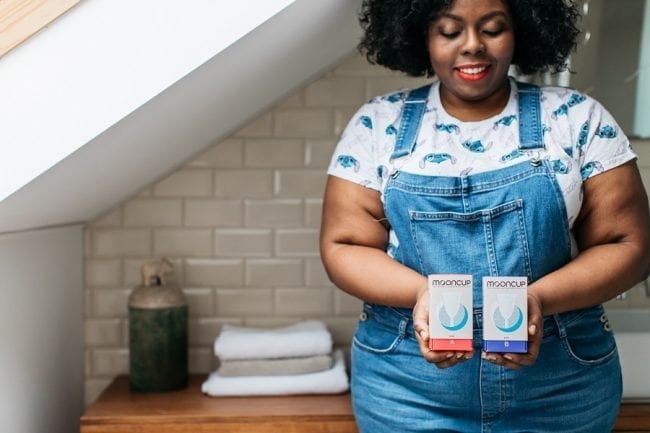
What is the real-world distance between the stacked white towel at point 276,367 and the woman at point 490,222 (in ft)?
1.46

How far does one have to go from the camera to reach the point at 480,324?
1682 millimetres

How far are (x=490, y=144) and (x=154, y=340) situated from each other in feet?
3.58

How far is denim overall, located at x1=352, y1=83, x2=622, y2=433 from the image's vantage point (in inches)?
66.7

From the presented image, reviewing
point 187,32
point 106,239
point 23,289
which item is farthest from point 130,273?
point 187,32

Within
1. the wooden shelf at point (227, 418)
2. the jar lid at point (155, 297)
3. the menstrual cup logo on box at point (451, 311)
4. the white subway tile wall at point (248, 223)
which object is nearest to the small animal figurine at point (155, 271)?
the jar lid at point (155, 297)

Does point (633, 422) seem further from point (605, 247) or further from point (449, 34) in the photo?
point (449, 34)

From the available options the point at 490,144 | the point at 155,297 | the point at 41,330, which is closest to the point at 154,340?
the point at 155,297

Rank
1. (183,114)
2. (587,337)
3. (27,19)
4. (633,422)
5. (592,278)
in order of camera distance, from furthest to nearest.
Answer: (633,422) → (183,114) → (587,337) → (592,278) → (27,19)

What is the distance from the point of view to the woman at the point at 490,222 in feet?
5.56

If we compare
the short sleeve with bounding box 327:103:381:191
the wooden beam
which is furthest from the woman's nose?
the wooden beam

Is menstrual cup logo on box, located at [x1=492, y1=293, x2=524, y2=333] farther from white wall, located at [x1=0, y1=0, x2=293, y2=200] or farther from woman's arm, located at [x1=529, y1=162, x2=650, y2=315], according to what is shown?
white wall, located at [x1=0, y1=0, x2=293, y2=200]

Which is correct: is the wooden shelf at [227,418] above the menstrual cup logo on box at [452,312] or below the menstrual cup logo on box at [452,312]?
below

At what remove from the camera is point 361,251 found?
1.78m

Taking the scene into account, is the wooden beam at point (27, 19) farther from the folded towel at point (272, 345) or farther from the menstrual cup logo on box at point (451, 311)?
the folded towel at point (272, 345)
